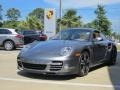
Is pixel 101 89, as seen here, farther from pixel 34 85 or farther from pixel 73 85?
pixel 34 85

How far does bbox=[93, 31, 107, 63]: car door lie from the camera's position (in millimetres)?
10693

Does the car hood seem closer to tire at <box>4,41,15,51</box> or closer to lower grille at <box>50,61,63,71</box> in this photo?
lower grille at <box>50,61,63,71</box>

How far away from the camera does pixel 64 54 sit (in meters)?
9.12

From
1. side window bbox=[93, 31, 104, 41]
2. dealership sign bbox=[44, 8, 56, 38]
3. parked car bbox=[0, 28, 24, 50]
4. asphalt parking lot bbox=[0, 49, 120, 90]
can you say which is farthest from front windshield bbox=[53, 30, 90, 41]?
dealership sign bbox=[44, 8, 56, 38]

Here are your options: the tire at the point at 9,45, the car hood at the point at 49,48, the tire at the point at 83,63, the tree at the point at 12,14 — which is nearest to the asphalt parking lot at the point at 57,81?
the tire at the point at 83,63

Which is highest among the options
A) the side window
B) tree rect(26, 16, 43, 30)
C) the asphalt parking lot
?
the side window

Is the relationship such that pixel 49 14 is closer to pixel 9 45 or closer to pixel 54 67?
pixel 9 45

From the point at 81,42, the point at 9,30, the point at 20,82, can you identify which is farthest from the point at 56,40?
the point at 9,30

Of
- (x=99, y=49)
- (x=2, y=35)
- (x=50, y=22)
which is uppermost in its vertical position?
(x=99, y=49)

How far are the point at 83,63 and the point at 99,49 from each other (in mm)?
1475

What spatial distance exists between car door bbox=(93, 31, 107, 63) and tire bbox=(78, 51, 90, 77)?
68 centimetres

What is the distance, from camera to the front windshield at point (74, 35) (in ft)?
34.5

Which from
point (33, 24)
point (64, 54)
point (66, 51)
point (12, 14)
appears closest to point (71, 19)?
point (33, 24)

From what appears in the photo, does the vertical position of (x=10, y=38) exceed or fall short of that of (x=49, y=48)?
it falls short
